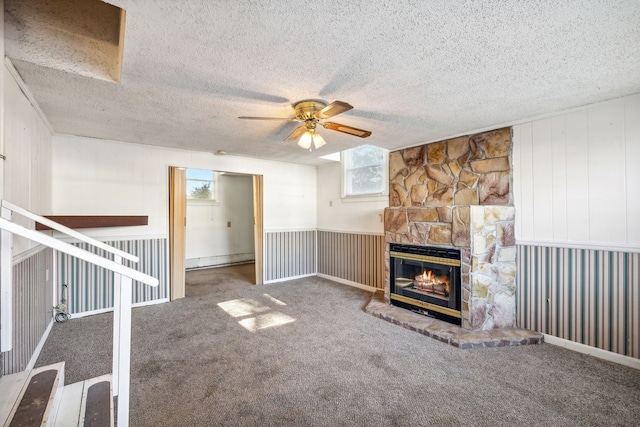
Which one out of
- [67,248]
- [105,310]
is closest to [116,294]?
[67,248]

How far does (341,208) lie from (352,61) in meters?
3.52

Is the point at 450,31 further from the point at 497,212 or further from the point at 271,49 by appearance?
the point at 497,212

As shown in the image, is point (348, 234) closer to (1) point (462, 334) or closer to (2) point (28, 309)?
(1) point (462, 334)

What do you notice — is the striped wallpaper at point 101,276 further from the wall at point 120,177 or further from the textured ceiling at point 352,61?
the textured ceiling at point 352,61

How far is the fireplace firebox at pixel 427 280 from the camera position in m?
3.02

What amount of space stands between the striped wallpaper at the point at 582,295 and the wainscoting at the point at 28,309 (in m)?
4.32

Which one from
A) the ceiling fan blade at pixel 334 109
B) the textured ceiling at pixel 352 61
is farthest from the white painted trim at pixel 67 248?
the ceiling fan blade at pixel 334 109

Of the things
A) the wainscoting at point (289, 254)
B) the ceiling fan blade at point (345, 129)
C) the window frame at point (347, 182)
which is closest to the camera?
the ceiling fan blade at point (345, 129)

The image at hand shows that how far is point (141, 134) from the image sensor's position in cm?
345

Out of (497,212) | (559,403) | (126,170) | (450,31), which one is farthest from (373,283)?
(126,170)

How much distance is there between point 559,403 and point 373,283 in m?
2.78

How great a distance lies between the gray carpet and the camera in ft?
5.87

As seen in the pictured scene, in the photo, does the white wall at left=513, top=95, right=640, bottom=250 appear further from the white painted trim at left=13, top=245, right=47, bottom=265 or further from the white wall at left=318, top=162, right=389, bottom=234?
the white painted trim at left=13, top=245, right=47, bottom=265

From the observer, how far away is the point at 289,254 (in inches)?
212
